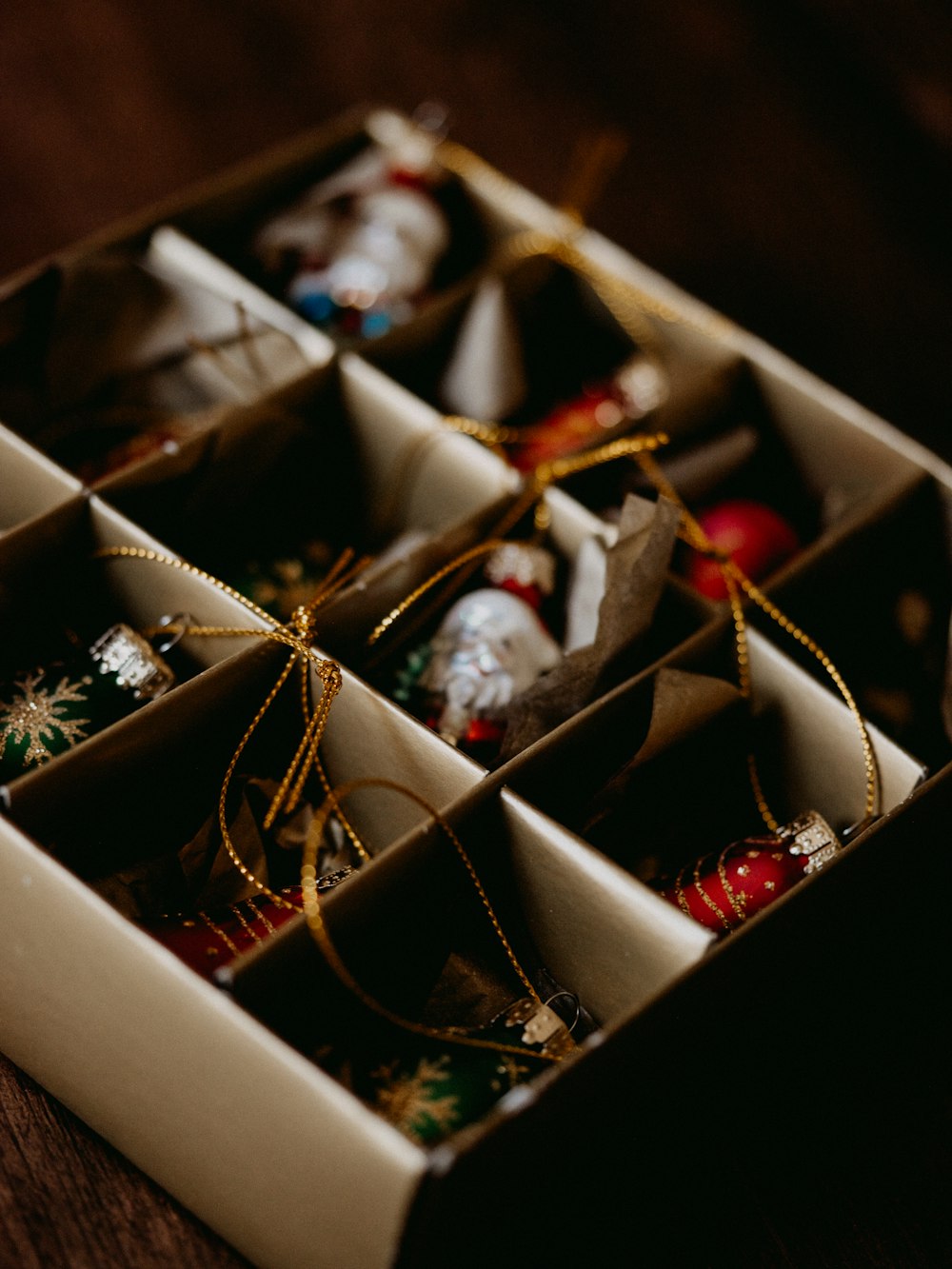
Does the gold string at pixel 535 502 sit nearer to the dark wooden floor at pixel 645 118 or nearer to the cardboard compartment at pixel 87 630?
the cardboard compartment at pixel 87 630

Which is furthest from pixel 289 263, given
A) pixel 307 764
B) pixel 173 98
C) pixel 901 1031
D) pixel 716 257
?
pixel 901 1031

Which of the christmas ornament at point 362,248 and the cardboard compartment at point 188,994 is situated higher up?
the christmas ornament at point 362,248

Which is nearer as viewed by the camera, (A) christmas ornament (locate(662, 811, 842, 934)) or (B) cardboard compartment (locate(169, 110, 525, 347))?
(A) christmas ornament (locate(662, 811, 842, 934))

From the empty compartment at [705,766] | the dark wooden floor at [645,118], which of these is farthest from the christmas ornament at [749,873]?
the dark wooden floor at [645,118]

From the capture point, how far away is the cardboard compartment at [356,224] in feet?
3.93

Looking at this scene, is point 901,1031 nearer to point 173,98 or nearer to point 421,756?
point 421,756

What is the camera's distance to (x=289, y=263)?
1.23 metres

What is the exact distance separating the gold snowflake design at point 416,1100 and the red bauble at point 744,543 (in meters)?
0.47

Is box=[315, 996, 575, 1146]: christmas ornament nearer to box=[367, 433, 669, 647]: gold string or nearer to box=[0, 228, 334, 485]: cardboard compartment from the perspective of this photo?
box=[367, 433, 669, 647]: gold string

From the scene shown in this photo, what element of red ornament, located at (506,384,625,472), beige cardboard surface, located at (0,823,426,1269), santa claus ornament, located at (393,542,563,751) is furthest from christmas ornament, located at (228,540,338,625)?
beige cardboard surface, located at (0,823,426,1269)

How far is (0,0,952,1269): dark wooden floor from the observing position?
1379mm

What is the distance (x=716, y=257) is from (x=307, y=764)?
0.89m

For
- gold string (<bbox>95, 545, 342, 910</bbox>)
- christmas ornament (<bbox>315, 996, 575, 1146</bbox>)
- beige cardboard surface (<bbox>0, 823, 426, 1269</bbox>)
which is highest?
gold string (<bbox>95, 545, 342, 910</bbox>)

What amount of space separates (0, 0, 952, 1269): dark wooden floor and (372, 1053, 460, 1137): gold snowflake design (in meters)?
0.88
